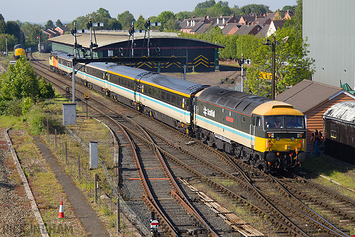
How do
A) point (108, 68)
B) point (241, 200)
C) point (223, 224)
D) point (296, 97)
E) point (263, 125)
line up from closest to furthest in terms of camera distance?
point (223, 224), point (241, 200), point (263, 125), point (296, 97), point (108, 68)

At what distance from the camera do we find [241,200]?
60.6ft

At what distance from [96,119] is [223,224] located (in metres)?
23.8

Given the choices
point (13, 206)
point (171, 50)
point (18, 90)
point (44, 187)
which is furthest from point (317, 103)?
point (171, 50)

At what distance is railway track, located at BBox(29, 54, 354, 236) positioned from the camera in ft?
51.8

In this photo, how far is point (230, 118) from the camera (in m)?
24.5

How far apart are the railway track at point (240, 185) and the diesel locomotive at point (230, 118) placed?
0.96 m

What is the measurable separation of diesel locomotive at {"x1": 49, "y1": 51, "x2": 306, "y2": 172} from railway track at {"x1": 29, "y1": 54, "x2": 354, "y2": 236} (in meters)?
0.96

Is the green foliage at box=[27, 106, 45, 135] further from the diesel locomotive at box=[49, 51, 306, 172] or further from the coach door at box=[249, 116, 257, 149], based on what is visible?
the coach door at box=[249, 116, 257, 149]

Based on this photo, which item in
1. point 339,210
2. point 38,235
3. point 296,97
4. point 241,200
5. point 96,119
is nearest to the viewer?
point 38,235

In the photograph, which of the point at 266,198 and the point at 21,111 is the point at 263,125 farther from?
the point at 21,111

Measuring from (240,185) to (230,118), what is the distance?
492 cm

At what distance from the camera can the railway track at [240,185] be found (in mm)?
15781

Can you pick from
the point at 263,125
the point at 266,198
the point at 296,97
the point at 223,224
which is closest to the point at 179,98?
Answer: the point at 296,97

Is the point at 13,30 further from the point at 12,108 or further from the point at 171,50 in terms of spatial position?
the point at 12,108
